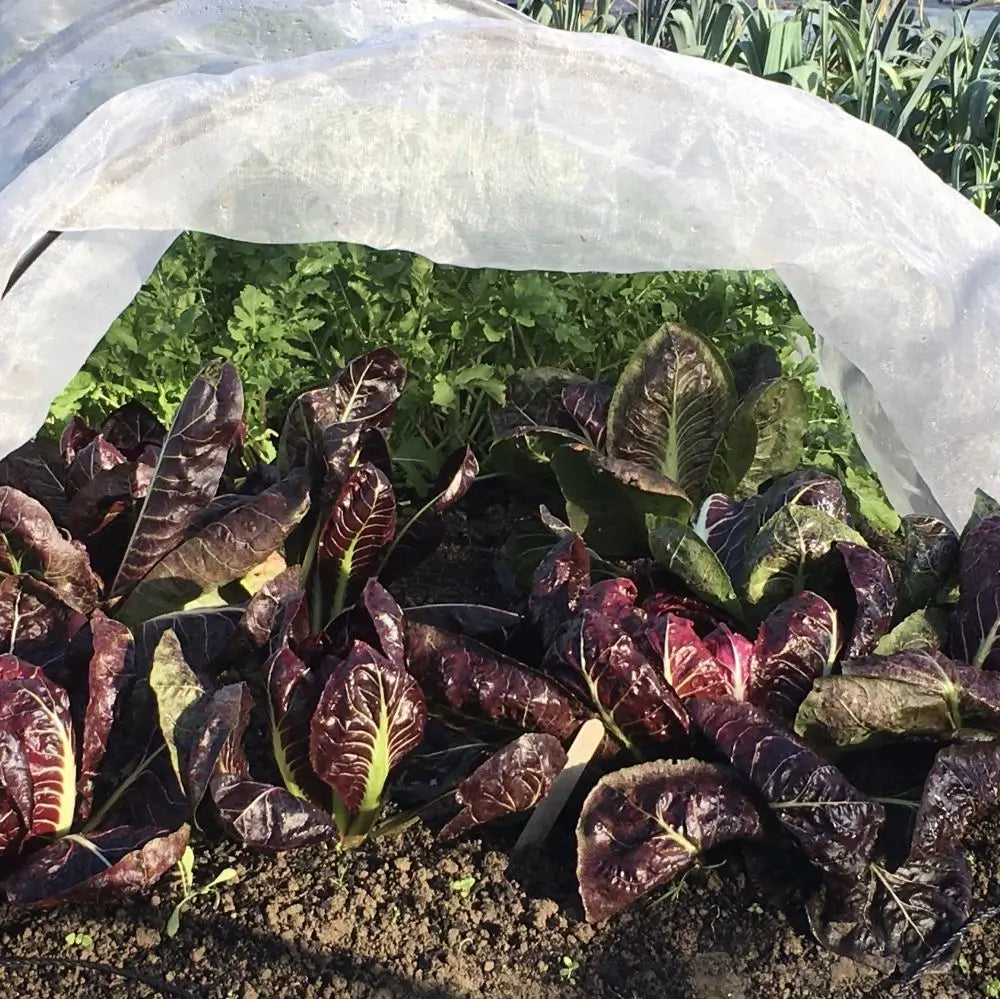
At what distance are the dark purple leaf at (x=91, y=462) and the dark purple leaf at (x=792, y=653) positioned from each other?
1.71 meters

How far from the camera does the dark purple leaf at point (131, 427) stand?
331 cm

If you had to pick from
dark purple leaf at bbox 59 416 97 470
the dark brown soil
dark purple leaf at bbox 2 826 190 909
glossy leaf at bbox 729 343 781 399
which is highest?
glossy leaf at bbox 729 343 781 399

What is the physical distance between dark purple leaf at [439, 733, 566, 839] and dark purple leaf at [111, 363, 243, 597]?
40.1 inches

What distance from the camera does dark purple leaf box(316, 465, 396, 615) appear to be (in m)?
2.80

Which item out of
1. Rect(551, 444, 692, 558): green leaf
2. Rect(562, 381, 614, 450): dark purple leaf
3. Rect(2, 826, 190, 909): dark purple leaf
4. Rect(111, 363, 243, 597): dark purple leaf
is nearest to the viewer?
Rect(2, 826, 190, 909): dark purple leaf

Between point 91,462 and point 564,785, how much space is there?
152 cm

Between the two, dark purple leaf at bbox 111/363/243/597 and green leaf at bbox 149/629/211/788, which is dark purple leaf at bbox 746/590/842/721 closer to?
green leaf at bbox 149/629/211/788

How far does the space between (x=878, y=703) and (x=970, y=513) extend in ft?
2.15

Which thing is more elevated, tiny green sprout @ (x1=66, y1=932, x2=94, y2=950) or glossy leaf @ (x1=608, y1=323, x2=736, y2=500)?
glossy leaf @ (x1=608, y1=323, x2=736, y2=500)

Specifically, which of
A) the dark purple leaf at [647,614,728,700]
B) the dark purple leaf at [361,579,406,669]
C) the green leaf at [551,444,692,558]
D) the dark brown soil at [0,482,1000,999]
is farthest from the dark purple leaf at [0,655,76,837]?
the green leaf at [551,444,692,558]

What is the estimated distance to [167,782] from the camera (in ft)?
8.14

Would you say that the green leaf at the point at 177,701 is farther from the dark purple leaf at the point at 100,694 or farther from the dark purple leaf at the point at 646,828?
the dark purple leaf at the point at 646,828

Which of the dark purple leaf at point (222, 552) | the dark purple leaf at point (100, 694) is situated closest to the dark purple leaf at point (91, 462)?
the dark purple leaf at point (222, 552)

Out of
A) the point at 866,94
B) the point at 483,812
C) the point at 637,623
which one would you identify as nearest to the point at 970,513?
the point at 637,623
